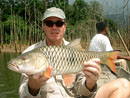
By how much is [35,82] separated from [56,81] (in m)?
0.53

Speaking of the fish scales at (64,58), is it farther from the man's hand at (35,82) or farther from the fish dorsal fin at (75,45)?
the man's hand at (35,82)

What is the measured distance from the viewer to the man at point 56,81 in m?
2.17

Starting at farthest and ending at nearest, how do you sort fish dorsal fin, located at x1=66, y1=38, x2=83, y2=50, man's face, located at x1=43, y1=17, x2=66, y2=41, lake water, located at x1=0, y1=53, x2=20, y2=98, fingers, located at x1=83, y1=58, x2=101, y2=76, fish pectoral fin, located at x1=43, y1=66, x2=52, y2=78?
lake water, located at x1=0, y1=53, x2=20, y2=98, man's face, located at x1=43, y1=17, x2=66, y2=41, fish dorsal fin, located at x1=66, y1=38, x2=83, y2=50, fingers, located at x1=83, y1=58, x2=101, y2=76, fish pectoral fin, located at x1=43, y1=66, x2=52, y2=78

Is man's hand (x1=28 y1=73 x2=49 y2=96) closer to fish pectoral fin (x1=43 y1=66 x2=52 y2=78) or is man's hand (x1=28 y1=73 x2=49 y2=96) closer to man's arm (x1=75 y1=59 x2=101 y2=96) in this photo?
fish pectoral fin (x1=43 y1=66 x2=52 y2=78)

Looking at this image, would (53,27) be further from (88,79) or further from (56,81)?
(88,79)

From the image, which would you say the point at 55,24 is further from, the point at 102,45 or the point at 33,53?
the point at 102,45

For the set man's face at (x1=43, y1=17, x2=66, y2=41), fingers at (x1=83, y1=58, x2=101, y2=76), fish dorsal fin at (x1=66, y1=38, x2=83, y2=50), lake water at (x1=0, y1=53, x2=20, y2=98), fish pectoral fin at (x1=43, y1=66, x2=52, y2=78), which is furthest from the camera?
lake water at (x1=0, y1=53, x2=20, y2=98)

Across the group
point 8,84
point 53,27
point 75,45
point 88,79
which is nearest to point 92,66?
point 75,45

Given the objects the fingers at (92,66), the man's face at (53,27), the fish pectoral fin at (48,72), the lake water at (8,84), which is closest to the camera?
the fish pectoral fin at (48,72)

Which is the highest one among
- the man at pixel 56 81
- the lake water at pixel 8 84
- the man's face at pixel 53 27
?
the man's face at pixel 53 27

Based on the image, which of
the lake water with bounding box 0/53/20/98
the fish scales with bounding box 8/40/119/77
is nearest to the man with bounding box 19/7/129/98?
the fish scales with bounding box 8/40/119/77

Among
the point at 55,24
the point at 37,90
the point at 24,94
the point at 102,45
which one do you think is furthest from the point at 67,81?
the point at 102,45

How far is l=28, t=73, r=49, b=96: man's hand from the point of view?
2.09 meters

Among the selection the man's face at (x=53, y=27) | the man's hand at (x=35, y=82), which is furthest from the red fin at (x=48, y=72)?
the man's face at (x=53, y=27)
